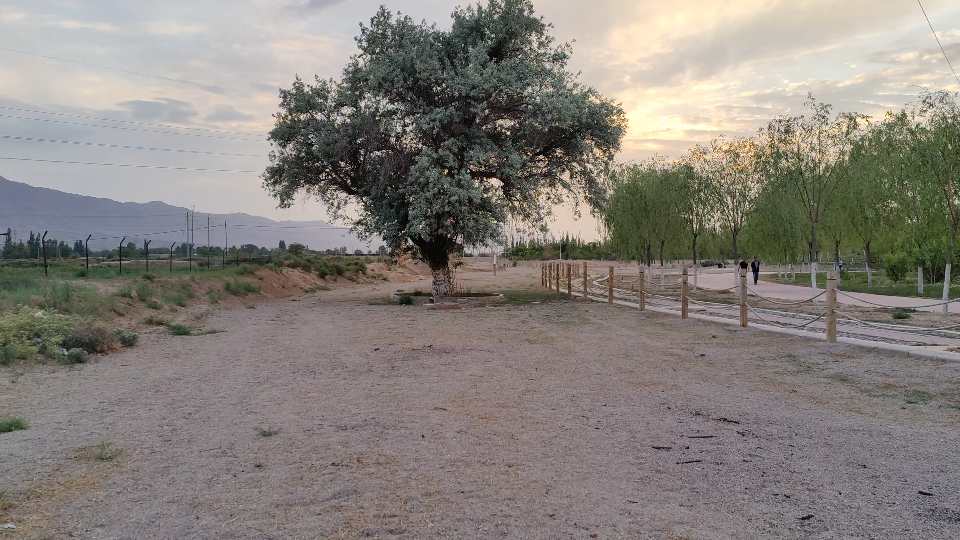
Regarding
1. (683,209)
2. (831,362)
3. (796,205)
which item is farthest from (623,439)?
(683,209)

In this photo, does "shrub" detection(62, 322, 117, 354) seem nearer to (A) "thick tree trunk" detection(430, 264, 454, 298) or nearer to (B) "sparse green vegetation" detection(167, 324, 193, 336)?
(B) "sparse green vegetation" detection(167, 324, 193, 336)

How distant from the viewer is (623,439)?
659 cm

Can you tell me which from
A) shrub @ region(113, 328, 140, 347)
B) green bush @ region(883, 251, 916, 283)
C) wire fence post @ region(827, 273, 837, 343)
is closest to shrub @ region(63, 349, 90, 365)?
shrub @ region(113, 328, 140, 347)

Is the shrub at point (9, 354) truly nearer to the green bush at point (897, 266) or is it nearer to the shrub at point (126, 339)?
the shrub at point (126, 339)

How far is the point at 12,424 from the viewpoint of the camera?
7.12 metres

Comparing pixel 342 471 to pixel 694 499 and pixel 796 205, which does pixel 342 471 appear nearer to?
pixel 694 499

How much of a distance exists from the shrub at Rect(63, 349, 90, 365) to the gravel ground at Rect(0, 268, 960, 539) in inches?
10.4

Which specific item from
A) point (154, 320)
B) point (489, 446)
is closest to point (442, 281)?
point (154, 320)

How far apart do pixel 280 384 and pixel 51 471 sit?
441cm

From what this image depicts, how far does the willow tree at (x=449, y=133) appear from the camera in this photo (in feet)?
81.1

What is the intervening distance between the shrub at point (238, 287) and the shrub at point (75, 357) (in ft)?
61.6

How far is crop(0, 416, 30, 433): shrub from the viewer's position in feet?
22.9

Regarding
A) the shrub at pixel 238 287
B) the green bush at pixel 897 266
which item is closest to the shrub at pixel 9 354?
the shrub at pixel 238 287

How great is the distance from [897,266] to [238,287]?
36.8 meters
